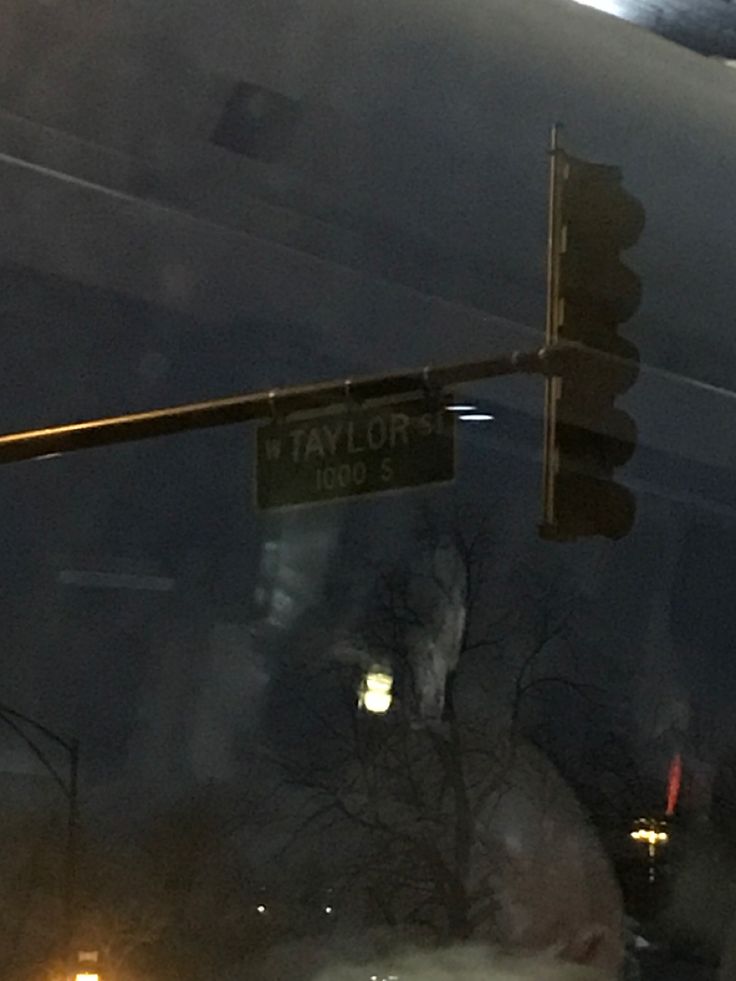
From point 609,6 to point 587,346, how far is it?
2.06 metres

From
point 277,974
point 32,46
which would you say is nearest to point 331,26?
point 32,46

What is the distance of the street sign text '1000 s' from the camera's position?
10.5ft

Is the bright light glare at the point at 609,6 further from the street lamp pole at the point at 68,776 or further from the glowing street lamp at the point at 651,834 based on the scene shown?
the street lamp pole at the point at 68,776

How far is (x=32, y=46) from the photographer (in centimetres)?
441

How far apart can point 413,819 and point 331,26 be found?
4.01 meters

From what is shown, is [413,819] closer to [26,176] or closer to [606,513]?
[26,176]

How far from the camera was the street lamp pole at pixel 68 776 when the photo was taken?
698cm

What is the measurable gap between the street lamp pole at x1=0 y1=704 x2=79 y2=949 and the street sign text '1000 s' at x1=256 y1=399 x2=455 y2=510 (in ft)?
12.9

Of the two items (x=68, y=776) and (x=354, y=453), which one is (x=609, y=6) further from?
(x=68, y=776)

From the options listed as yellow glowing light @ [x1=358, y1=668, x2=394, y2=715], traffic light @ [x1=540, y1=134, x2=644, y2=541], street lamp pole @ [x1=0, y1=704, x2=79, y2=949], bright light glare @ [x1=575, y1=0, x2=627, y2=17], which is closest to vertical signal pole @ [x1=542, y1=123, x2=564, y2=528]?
traffic light @ [x1=540, y1=134, x2=644, y2=541]

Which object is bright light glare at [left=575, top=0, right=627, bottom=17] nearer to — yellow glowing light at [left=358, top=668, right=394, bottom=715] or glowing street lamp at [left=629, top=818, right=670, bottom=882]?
glowing street lamp at [left=629, top=818, right=670, bottom=882]

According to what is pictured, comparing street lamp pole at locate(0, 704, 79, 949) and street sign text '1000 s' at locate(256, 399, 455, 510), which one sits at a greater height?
street sign text '1000 s' at locate(256, 399, 455, 510)

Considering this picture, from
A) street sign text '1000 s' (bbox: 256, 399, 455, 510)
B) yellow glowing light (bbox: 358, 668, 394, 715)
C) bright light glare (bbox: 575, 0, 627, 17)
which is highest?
bright light glare (bbox: 575, 0, 627, 17)

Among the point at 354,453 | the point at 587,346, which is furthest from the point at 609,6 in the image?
the point at 354,453
